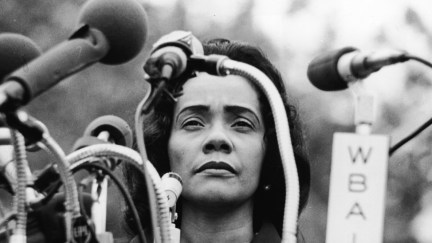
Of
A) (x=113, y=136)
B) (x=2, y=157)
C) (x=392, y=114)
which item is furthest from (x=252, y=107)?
(x=392, y=114)

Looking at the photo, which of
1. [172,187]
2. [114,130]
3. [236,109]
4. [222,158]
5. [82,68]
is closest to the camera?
[82,68]

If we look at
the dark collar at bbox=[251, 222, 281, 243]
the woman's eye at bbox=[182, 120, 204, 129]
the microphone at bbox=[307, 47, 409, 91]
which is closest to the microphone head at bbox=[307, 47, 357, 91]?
the microphone at bbox=[307, 47, 409, 91]

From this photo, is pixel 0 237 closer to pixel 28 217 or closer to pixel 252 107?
pixel 28 217

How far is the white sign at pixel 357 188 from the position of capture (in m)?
1.68

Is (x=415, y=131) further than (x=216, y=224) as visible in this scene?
No

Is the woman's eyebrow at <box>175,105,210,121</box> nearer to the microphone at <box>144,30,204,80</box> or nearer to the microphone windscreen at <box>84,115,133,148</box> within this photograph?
the microphone windscreen at <box>84,115,133,148</box>

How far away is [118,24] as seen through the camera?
5.78ft

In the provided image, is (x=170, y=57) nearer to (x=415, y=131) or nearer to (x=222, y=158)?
(x=415, y=131)

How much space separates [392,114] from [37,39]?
3.09 meters

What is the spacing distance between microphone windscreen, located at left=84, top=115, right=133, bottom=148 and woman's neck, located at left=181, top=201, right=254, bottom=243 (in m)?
0.84

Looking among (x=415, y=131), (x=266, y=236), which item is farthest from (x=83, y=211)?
(x=266, y=236)

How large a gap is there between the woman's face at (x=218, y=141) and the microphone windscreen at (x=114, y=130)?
2.24 ft

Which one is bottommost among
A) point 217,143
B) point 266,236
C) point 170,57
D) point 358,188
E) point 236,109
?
point 358,188

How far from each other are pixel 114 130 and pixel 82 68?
470 millimetres
